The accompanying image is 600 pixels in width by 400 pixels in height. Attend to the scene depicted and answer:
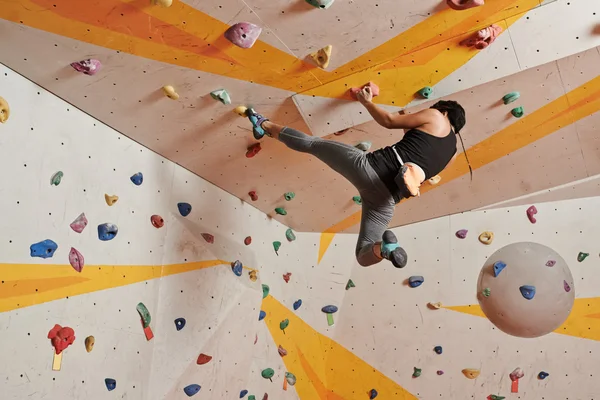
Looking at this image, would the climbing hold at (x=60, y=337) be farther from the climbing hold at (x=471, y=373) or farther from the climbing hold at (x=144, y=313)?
the climbing hold at (x=471, y=373)

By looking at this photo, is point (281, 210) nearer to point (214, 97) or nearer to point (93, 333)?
point (214, 97)

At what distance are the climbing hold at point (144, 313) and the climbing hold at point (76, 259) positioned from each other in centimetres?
43

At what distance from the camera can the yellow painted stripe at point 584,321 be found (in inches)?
156

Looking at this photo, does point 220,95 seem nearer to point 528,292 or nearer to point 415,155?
point 415,155

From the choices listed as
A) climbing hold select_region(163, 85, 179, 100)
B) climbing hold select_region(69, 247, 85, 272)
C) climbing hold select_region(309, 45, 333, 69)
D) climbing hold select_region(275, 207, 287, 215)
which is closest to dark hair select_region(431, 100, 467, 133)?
climbing hold select_region(309, 45, 333, 69)

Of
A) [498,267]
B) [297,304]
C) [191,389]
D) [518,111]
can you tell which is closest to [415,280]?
[297,304]

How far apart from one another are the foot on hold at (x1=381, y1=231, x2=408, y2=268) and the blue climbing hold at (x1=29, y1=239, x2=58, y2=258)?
1.32m

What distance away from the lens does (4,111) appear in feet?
7.52

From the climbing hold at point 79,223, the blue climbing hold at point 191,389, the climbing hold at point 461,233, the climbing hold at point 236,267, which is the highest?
the climbing hold at point 79,223

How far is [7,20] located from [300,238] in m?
2.48

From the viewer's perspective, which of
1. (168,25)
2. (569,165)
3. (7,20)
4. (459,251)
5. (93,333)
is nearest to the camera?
(7,20)

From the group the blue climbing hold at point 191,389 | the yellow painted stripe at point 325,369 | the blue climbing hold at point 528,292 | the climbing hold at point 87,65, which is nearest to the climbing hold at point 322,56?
the climbing hold at point 87,65

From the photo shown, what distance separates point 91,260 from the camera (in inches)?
105

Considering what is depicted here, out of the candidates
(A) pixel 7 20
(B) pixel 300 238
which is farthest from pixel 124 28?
(B) pixel 300 238
